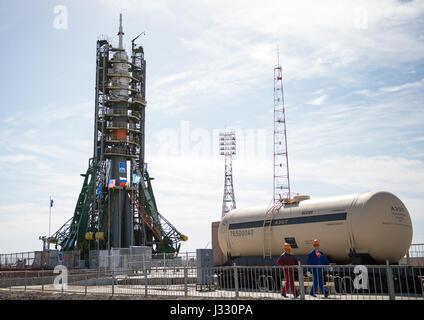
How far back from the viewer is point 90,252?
175ft

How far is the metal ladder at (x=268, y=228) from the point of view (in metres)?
25.0

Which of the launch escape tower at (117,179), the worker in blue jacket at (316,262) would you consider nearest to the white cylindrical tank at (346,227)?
the worker in blue jacket at (316,262)

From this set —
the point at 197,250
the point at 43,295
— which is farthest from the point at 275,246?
the point at 43,295

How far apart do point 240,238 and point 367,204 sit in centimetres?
806

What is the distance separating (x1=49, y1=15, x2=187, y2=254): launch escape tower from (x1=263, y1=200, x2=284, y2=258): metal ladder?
32196 millimetres

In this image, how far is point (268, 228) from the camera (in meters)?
25.1

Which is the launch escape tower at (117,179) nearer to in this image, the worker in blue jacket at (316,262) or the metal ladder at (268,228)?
the metal ladder at (268,228)

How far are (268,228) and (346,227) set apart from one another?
471 cm

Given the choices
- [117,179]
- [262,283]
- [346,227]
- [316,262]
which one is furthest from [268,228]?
[117,179]

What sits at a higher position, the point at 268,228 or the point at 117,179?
the point at 117,179

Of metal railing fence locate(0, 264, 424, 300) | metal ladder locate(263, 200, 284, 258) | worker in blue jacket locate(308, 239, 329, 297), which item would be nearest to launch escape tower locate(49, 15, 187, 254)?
metal railing fence locate(0, 264, 424, 300)

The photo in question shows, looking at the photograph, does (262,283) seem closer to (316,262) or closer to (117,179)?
(316,262)

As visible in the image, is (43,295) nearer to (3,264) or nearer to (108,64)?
(3,264)

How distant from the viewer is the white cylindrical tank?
21297 mm
